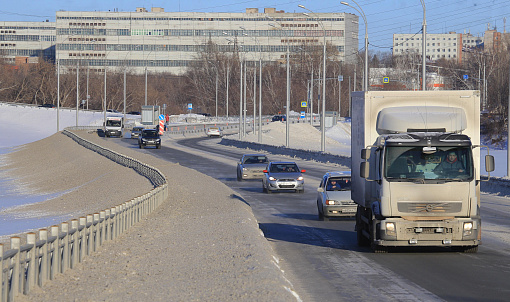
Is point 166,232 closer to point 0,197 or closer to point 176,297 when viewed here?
point 176,297

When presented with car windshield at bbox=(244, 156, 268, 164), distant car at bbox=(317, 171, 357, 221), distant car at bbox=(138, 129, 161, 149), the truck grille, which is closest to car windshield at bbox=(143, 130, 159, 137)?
distant car at bbox=(138, 129, 161, 149)

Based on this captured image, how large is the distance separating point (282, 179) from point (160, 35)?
508 feet

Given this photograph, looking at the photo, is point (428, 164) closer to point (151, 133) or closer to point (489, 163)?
point (489, 163)

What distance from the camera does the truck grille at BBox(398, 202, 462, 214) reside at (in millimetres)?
15969

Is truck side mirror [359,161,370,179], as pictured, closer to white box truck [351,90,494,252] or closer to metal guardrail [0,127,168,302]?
white box truck [351,90,494,252]

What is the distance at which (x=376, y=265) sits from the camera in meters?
15.1

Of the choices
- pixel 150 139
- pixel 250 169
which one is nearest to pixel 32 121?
pixel 150 139

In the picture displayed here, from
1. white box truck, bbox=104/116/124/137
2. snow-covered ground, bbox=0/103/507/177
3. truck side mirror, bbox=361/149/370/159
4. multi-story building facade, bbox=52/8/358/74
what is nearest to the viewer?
truck side mirror, bbox=361/149/370/159

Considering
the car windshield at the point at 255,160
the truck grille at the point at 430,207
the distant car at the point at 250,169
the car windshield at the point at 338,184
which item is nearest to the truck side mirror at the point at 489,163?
the truck grille at the point at 430,207

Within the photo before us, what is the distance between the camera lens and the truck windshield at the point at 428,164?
52.7ft

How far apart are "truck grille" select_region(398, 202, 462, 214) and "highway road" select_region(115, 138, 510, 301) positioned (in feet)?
3.25

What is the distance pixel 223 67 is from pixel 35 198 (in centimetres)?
11300

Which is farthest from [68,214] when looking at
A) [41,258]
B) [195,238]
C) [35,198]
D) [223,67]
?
[223,67]

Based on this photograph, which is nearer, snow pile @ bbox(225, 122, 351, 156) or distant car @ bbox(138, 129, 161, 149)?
distant car @ bbox(138, 129, 161, 149)
